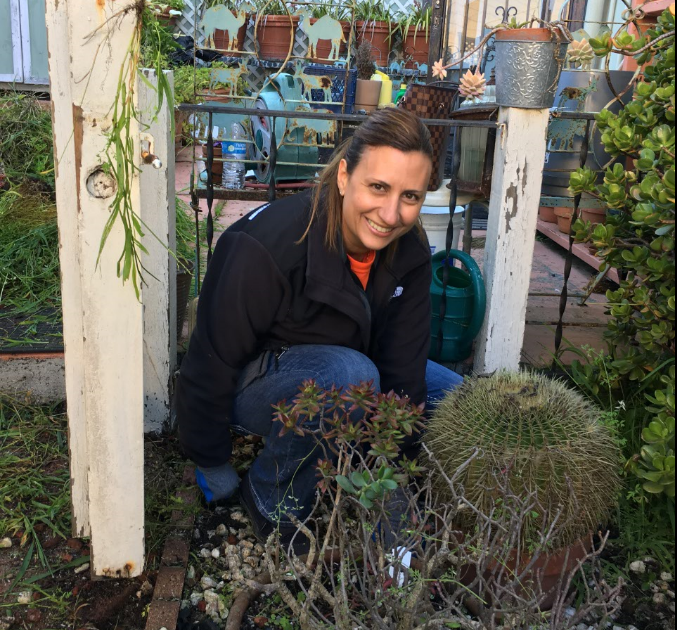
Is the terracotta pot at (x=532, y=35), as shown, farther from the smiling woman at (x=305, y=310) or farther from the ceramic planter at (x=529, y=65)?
the smiling woman at (x=305, y=310)

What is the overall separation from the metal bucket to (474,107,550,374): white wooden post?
46 mm

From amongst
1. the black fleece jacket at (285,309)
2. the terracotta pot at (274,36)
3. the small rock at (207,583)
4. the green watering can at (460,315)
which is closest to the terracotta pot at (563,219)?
the green watering can at (460,315)

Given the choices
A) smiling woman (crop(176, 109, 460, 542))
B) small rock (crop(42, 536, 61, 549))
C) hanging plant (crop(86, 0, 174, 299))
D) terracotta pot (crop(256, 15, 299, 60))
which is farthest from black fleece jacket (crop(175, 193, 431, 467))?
terracotta pot (crop(256, 15, 299, 60))

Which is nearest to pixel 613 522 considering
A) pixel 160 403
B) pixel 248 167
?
pixel 160 403

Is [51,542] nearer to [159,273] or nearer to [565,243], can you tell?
[159,273]

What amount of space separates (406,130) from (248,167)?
2.86 metres

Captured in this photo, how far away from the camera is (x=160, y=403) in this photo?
2.85 meters

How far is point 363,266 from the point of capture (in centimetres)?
247

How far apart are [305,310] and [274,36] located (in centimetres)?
579

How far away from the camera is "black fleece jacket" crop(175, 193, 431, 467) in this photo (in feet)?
7.48

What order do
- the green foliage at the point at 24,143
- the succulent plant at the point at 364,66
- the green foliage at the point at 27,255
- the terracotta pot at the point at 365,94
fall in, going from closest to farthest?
the green foliage at the point at 27,255
the green foliage at the point at 24,143
the terracotta pot at the point at 365,94
the succulent plant at the point at 364,66

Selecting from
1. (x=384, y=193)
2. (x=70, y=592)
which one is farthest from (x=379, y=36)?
(x=70, y=592)

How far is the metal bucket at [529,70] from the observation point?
264 centimetres

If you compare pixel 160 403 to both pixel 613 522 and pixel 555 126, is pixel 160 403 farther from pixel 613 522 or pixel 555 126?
pixel 555 126
